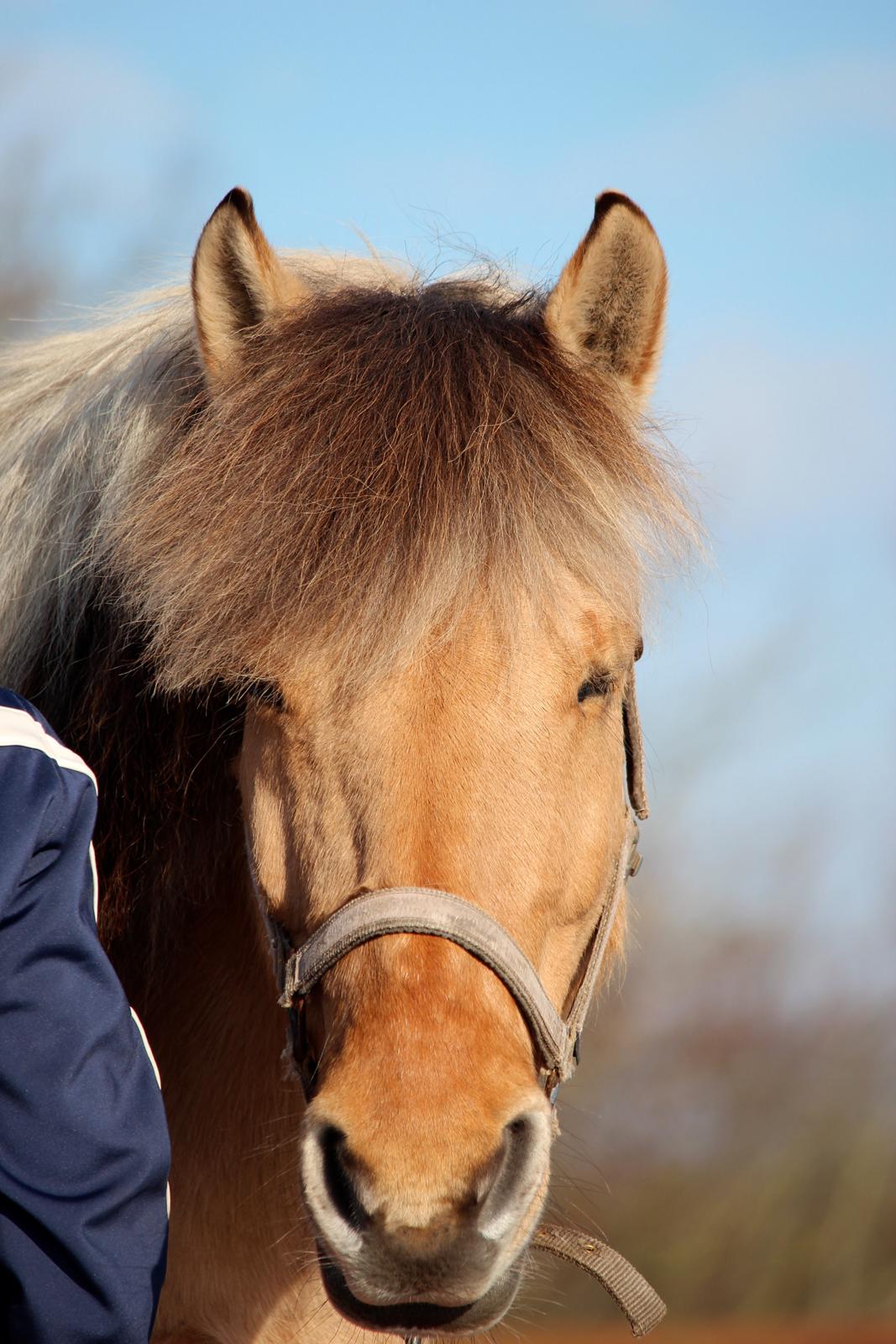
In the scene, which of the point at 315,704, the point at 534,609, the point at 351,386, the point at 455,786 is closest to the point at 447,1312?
the point at 455,786

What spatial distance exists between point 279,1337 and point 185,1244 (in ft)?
0.74

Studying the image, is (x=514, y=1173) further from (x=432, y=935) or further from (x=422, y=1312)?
(x=432, y=935)

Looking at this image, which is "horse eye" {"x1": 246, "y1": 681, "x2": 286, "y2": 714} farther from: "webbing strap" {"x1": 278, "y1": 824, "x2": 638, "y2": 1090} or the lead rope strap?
the lead rope strap

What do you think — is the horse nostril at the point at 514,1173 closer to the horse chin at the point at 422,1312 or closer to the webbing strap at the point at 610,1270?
the horse chin at the point at 422,1312

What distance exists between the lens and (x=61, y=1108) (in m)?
1.20

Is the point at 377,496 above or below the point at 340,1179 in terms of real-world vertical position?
above

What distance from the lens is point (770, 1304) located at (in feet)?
23.4

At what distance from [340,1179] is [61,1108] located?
1.34 ft

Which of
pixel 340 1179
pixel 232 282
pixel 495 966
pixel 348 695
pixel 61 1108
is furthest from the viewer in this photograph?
pixel 232 282

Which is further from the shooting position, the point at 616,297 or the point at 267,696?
the point at 616,297

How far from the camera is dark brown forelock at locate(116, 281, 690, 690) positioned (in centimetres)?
177

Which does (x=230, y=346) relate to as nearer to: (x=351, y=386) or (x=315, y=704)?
(x=351, y=386)

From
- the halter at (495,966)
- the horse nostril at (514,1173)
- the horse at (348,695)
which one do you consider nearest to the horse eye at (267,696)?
the horse at (348,695)

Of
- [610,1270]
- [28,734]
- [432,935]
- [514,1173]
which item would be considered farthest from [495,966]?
[610,1270]
